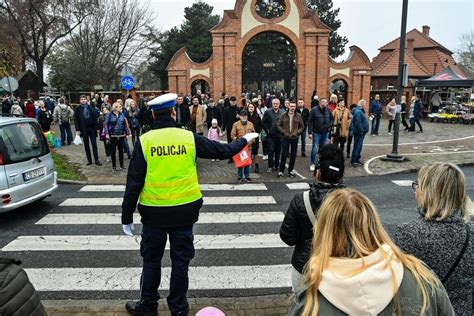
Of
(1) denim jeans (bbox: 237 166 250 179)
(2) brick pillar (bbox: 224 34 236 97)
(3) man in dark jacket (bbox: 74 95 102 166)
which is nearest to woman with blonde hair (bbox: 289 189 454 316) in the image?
(1) denim jeans (bbox: 237 166 250 179)

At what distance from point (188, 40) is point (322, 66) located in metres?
21.8

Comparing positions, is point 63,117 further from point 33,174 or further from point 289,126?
point 289,126

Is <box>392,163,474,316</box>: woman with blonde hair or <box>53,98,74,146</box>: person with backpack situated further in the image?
<box>53,98,74,146</box>: person with backpack

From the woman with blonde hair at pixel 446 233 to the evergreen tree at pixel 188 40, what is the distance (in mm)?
40188

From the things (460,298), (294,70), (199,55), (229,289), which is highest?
(199,55)

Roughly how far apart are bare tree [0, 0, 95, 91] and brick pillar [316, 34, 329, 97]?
64.4 ft

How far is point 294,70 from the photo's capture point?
27.0m

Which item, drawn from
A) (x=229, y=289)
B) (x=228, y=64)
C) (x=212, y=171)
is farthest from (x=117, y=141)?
(x=228, y=64)

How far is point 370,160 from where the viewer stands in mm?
12977

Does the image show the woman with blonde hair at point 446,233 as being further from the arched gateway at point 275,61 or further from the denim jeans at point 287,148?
the arched gateway at point 275,61

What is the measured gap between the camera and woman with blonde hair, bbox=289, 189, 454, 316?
170 centimetres

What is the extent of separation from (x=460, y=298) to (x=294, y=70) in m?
25.6

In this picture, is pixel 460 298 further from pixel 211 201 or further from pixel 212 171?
pixel 212 171

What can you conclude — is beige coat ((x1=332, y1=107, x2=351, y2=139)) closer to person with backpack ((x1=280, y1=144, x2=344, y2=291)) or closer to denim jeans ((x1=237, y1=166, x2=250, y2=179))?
denim jeans ((x1=237, y1=166, x2=250, y2=179))
